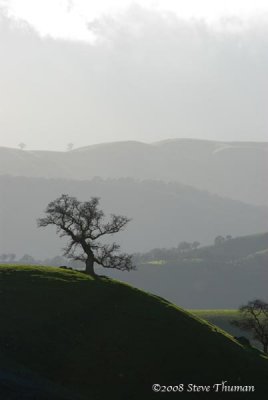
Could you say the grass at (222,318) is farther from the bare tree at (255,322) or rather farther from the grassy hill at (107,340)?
the grassy hill at (107,340)

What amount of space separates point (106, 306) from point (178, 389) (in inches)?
579

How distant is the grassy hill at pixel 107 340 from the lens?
47844mm

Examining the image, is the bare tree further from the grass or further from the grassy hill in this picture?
the grass

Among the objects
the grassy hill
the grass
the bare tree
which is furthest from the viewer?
the grass

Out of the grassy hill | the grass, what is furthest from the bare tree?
the grass

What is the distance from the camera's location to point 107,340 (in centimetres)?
5356

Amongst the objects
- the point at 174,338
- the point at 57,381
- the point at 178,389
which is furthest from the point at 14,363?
the point at 174,338

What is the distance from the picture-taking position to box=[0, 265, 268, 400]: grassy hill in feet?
157

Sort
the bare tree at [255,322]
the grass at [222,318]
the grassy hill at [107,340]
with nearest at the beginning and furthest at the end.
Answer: the grassy hill at [107,340] < the bare tree at [255,322] < the grass at [222,318]

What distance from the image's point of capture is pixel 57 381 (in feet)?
149

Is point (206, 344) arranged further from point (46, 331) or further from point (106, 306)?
point (46, 331)

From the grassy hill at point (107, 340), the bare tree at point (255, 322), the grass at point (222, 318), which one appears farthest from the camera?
the grass at point (222, 318)

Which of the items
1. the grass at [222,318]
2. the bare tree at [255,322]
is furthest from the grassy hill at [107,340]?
the grass at [222,318]

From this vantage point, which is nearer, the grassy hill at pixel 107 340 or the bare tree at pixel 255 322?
the grassy hill at pixel 107 340
